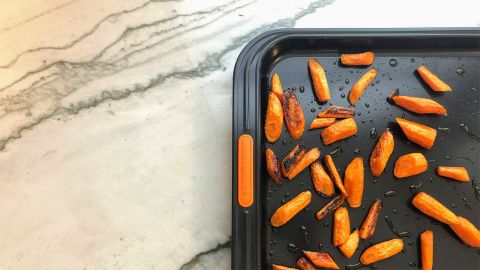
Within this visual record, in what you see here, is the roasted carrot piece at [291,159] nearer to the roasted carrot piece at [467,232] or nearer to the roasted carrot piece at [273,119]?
the roasted carrot piece at [273,119]

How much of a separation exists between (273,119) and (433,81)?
300 millimetres

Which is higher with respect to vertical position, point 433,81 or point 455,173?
point 433,81

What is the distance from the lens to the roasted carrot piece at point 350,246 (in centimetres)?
69

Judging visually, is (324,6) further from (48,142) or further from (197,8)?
(48,142)

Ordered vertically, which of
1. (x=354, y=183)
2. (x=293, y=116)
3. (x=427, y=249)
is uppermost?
(x=293, y=116)

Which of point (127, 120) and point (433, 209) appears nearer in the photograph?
point (433, 209)

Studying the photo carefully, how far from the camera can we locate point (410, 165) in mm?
715

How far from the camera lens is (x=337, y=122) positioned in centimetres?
74

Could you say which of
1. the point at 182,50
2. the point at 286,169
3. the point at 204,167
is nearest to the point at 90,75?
the point at 182,50

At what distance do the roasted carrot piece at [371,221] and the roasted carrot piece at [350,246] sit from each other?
14 mm

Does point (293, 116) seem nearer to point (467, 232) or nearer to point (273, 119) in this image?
point (273, 119)

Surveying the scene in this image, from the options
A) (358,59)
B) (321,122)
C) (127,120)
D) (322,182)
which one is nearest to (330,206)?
(322,182)

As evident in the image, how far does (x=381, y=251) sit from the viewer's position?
68cm

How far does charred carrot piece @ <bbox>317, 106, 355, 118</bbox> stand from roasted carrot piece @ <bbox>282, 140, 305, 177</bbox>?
75mm
